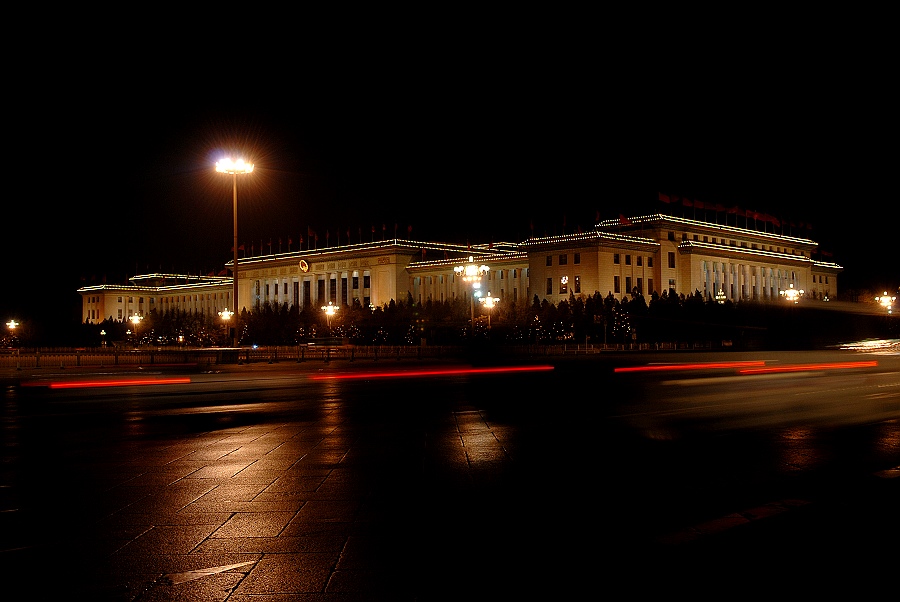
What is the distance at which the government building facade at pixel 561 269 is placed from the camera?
107 meters

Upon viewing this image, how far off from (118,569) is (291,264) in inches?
5591

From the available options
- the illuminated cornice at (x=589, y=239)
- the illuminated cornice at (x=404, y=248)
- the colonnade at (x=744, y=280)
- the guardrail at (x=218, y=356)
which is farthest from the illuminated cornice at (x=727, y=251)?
the guardrail at (x=218, y=356)

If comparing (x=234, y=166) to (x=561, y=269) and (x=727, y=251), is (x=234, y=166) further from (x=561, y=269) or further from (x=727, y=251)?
(x=727, y=251)

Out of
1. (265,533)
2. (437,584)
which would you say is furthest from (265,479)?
(437,584)

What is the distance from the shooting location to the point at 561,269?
4279 inches

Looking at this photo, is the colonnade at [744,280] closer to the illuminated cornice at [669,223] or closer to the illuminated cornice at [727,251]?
the illuminated cornice at [727,251]

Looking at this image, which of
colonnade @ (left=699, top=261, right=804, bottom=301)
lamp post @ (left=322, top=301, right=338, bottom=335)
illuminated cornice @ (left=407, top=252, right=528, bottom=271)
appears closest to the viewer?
lamp post @ (left=322, top=301, right=338, bottom=335)

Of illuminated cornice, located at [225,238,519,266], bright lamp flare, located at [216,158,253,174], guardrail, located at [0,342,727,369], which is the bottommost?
guardrail, located at [0,342,727,369]

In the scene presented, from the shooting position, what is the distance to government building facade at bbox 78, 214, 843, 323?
352 feet

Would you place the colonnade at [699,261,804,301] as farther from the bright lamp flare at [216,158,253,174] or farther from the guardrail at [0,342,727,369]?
the bright lamp flare at [216,158,253,174]

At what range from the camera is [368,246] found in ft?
438

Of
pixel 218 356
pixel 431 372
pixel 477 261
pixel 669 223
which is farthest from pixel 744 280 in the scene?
pixel 218 356

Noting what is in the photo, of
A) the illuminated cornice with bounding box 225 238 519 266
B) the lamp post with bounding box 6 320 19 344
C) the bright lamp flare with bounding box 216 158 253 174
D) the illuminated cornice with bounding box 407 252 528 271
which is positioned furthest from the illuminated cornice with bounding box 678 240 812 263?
the lamp post with bounding box 6 320 19 344

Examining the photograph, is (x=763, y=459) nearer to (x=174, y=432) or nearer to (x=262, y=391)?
(x=174, y=432)
